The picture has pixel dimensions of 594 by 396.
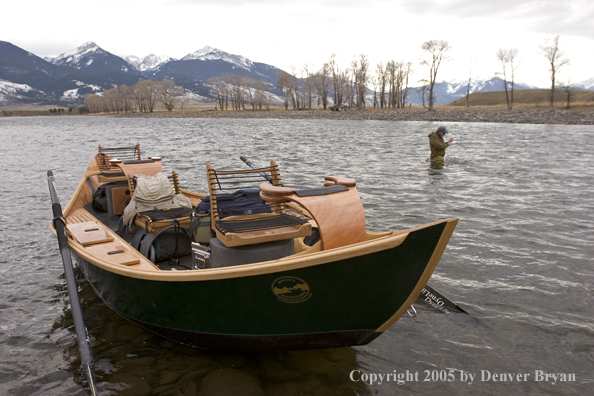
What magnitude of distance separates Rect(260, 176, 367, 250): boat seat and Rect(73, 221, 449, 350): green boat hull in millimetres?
381

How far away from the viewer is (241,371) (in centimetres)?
443

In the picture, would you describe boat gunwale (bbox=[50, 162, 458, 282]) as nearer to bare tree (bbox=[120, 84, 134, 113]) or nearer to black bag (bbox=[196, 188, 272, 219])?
black bag (bbox=[196, 188, 272, 219])

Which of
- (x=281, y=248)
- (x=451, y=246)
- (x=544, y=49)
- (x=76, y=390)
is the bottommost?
(x=76, y=390)

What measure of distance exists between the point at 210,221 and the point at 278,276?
2109mm

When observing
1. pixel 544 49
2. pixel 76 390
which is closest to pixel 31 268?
pixel 76 390

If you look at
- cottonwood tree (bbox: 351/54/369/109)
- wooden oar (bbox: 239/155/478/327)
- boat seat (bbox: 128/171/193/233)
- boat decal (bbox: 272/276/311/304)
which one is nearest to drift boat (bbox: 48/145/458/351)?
boat decal (bbox: 272/276/311/304)

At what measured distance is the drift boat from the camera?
3.59 metres

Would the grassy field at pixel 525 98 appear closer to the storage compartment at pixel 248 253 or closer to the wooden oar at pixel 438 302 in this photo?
the wooden oar at pixel 438 302

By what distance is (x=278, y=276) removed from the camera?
368 cm

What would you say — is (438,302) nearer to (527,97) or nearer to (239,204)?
(239,204)

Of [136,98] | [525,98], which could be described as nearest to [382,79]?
[525,98]

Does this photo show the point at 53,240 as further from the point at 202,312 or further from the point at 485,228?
the point at 485,228

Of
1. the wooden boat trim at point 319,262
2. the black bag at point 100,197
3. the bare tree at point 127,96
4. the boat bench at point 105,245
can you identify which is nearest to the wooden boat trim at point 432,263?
the wooden boat trim at point 319,262

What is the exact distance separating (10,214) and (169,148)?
1673 cm
